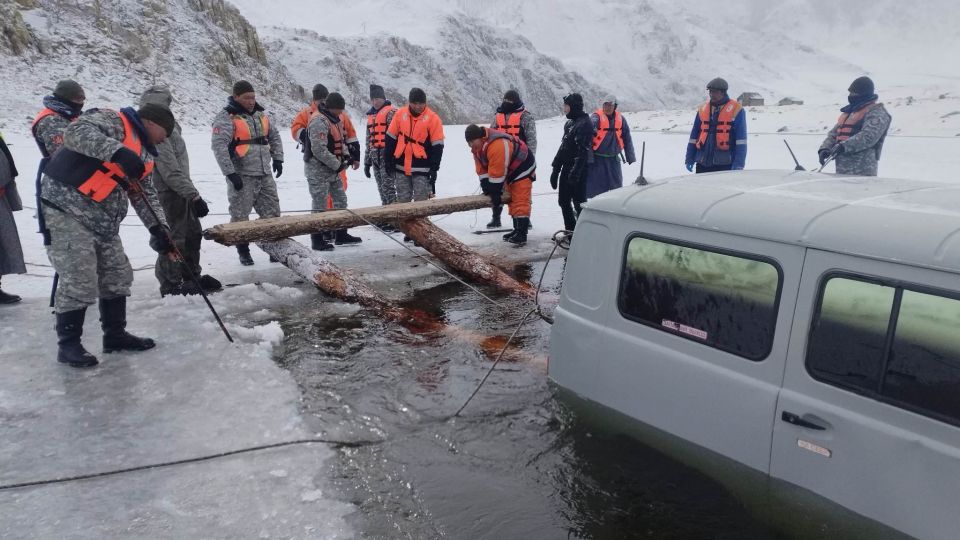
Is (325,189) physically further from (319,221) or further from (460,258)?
(460,258)

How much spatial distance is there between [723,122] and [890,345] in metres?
6.66

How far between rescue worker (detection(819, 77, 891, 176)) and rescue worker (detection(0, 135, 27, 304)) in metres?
8.90

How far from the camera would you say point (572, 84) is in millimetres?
96188

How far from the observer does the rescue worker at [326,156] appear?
9000 millimetres

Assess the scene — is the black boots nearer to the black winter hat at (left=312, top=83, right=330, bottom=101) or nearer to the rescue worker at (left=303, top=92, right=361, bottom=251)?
the rescue worker at (left=303, top=92, right=361, bottom=251)

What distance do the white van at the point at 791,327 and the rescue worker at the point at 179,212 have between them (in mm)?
4452

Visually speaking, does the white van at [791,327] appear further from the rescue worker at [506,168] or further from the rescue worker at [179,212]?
the rescue worker at [506,168]

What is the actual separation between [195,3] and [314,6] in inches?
1875

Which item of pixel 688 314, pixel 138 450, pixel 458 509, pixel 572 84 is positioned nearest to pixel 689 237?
pixel 688 314

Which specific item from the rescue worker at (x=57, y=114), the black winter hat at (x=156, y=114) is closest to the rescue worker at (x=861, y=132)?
the black winter hat at (x=156, y=114)

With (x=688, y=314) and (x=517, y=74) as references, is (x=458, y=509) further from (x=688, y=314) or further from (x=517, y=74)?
(x=517, y=74)

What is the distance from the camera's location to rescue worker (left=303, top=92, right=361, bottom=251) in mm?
9000

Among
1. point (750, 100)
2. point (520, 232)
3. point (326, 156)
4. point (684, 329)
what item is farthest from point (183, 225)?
point (750, 100)

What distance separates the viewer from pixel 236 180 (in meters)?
8.02
